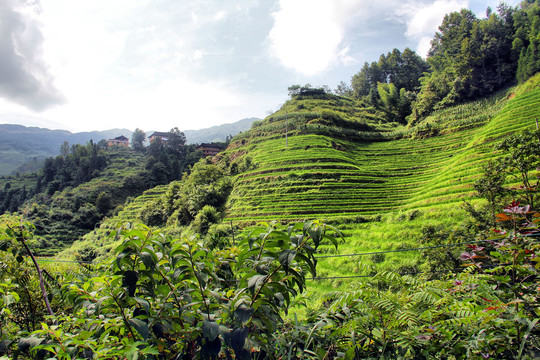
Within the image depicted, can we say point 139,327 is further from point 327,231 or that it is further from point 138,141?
point 138,141

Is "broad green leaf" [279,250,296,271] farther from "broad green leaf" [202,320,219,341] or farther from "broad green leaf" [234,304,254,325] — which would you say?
"broad green leaf" [202,320,219,341]

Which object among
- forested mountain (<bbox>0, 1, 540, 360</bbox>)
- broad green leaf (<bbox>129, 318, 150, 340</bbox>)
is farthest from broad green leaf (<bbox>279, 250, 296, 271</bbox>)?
broad green leaf (<bbox>129, 318, 150, 340</bbox>)

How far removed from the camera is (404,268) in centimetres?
1756

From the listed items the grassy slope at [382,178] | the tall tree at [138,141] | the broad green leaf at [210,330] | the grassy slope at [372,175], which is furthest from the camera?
the tall tree at [138,141]

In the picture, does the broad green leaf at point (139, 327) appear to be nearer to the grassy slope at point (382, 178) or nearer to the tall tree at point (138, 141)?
the grassy slope at point (382, 178)

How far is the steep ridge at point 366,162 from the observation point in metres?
30.2

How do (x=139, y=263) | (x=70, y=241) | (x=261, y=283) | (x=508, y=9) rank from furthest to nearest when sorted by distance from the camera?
(x=508, y=9)
(x=70, y=241)
(x=139, y=263)
(x=261, y=283)

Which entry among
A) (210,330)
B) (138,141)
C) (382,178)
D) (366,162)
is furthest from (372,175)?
(138,141)

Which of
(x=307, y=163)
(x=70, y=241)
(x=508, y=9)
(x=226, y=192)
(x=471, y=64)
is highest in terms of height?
(x=508, y=9)

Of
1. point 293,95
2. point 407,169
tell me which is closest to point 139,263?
point 407,169

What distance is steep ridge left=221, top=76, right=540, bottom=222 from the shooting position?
30.2 metres

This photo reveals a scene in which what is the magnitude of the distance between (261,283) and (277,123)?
6167cm

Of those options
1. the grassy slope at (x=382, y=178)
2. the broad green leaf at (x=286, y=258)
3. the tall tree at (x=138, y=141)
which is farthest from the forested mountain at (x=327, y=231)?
the tall tree at (x=138, y=141)

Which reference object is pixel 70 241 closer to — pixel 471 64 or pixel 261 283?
pixel 261 283
